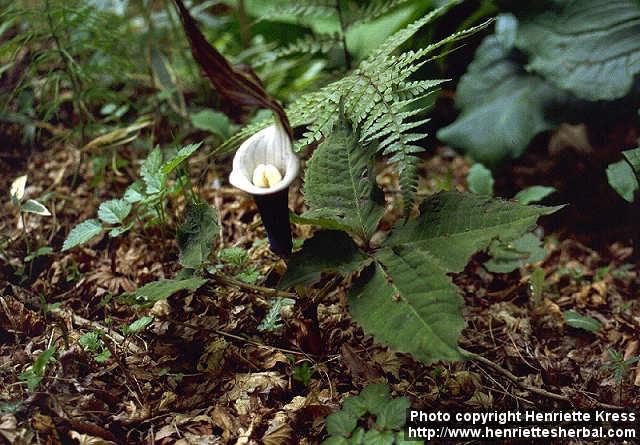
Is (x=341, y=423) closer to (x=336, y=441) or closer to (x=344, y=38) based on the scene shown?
(x=336, y=441)

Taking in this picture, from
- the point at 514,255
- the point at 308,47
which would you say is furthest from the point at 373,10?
the point at 514,255

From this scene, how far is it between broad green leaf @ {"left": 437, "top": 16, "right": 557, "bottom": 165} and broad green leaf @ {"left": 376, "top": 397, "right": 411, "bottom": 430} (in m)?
1.23

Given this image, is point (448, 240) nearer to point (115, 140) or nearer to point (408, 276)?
point (408, 276)

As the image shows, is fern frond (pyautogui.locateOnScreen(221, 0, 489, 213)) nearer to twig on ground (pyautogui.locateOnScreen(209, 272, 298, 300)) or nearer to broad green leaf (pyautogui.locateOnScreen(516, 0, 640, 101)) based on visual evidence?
twig on ground (pyautogui.locateOnScreen(209, 272, 298, 300))

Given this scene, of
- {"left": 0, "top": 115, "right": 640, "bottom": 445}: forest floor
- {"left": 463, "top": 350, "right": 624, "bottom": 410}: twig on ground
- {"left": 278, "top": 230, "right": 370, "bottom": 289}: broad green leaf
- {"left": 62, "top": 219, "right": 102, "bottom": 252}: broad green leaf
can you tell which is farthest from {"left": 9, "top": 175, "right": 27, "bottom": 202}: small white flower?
{"left": 463, "top": 350, "right": 624, "bottom": 410}: twig on ground

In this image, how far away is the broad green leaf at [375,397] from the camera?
4.12 ft

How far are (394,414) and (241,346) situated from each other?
1.60 feet

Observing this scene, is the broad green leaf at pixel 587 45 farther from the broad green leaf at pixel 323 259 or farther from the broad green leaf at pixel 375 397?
the broad green leaf at pixel 375 397

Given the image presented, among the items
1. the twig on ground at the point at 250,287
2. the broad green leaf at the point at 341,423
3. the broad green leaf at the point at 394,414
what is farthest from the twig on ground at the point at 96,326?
the broad green leaf at the point at 394,414

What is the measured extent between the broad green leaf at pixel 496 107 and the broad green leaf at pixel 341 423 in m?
1.29

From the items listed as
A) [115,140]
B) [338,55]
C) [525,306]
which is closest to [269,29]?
[338,55]

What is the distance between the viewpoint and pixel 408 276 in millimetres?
1189

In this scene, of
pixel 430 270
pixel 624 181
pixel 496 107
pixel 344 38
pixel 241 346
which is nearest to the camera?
pixel 430 270

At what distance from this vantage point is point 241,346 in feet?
5.01
